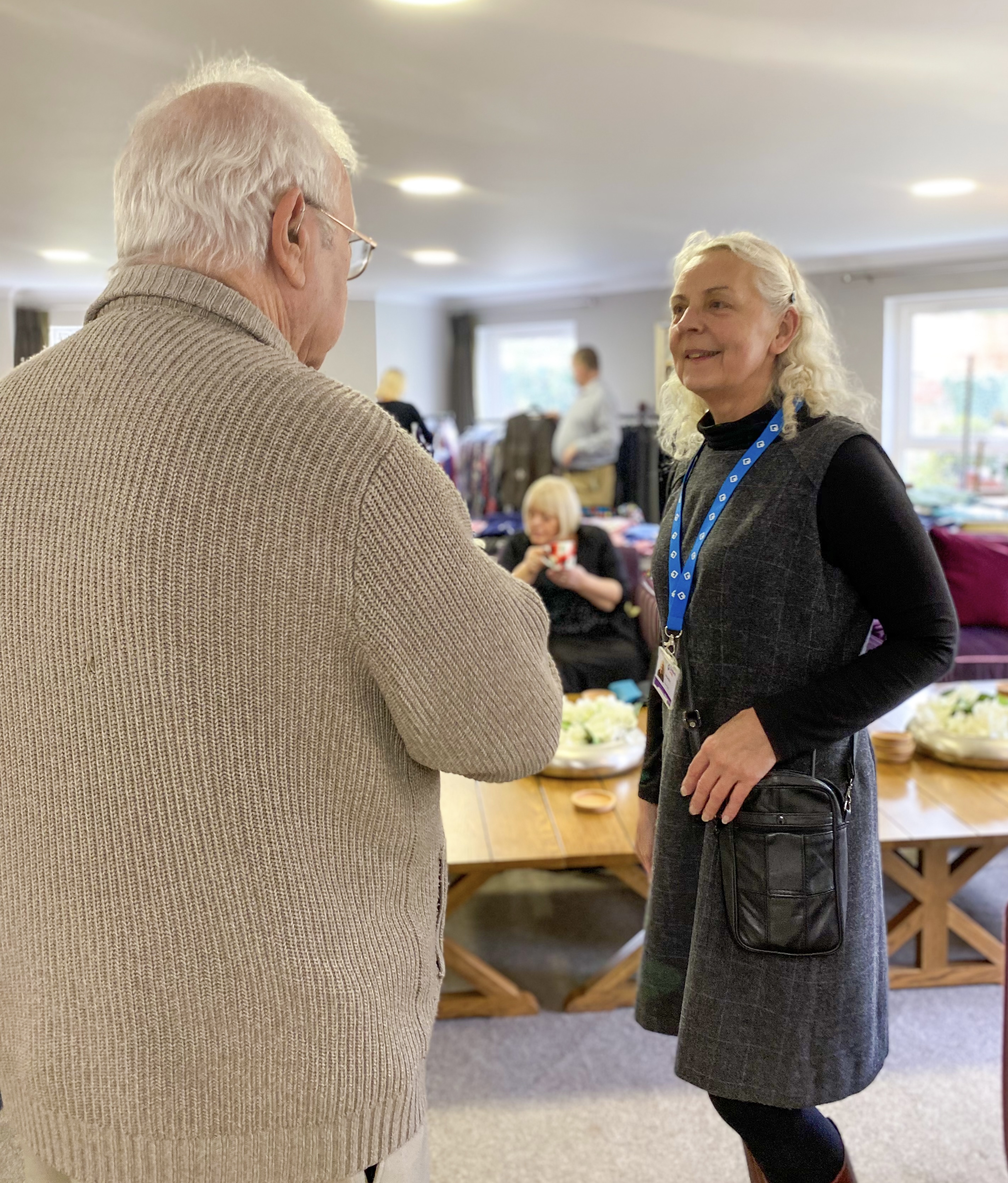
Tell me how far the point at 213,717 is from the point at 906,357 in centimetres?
783

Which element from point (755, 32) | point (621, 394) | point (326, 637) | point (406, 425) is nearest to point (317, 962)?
point (326, 637)

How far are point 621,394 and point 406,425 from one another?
768cm

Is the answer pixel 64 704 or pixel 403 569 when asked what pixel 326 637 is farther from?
pixel 64 704

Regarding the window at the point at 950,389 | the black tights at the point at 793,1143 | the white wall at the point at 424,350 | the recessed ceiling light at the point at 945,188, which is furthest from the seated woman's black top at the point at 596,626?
the white wall at the point at 424,350

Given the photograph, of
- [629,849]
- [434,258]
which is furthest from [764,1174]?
[434,258]

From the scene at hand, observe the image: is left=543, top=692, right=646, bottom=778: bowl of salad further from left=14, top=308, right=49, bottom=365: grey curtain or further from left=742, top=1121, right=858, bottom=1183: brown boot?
left=14, top=308, right=49, bottom=365: grey curtain

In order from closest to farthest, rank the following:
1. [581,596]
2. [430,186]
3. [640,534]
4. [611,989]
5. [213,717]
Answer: [213,717] → [611,989] → [581,596] → [430,186] → [640,534]

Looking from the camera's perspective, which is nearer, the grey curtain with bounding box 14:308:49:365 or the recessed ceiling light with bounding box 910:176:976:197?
the grey curtain with bounding box 14:308:49:365

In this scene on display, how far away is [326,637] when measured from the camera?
0.81m

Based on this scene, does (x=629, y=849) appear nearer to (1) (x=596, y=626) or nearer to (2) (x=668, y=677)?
(2) (x=668, y=677)

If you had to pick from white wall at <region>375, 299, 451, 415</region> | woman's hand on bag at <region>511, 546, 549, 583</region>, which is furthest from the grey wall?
woman's hand on bag at <region>511, 546, 549, 583</region>

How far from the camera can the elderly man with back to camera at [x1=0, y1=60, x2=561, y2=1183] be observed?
79 centimetres

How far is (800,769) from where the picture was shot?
1.31 meters

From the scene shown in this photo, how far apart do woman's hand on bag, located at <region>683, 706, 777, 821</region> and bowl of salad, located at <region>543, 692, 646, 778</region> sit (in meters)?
1.36
